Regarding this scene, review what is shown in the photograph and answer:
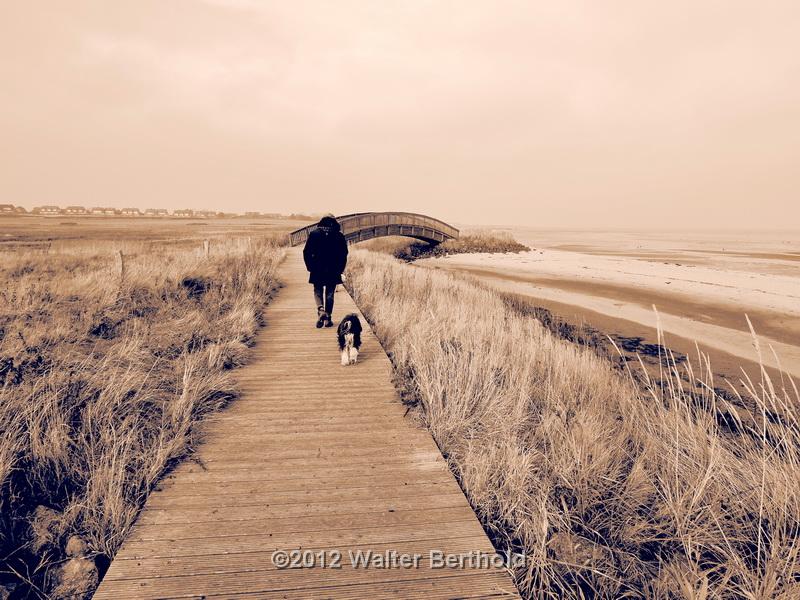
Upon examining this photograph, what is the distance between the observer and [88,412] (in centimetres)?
325

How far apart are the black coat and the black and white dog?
157 centimetres

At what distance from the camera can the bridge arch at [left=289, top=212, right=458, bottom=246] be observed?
86.7 ft

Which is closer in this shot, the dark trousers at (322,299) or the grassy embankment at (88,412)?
the grassy embankment at (88,412)

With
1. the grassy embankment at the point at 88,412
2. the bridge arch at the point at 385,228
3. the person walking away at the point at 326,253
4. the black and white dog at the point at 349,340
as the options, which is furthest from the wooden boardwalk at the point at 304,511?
the bridge arch at the point at 385,228

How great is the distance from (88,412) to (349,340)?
2.71 meters

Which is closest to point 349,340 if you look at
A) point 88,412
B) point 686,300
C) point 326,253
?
point 326,253

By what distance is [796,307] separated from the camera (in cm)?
1200

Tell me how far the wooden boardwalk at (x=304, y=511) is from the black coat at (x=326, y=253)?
2.82 m

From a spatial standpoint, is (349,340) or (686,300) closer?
(349,340)

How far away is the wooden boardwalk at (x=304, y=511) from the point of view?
1932 millimetres

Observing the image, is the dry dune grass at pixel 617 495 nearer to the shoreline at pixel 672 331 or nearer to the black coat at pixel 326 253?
the black coat at pixel 326 253

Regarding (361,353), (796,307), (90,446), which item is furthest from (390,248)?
(90,446)

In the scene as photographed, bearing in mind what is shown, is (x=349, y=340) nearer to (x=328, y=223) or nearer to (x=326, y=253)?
(x=326, y=253)

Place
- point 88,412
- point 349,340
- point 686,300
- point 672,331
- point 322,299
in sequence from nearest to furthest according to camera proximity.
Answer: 1. point 88,412
2. point 349,340
3. point 322,299
4. point 672,331
5. point 686,300
